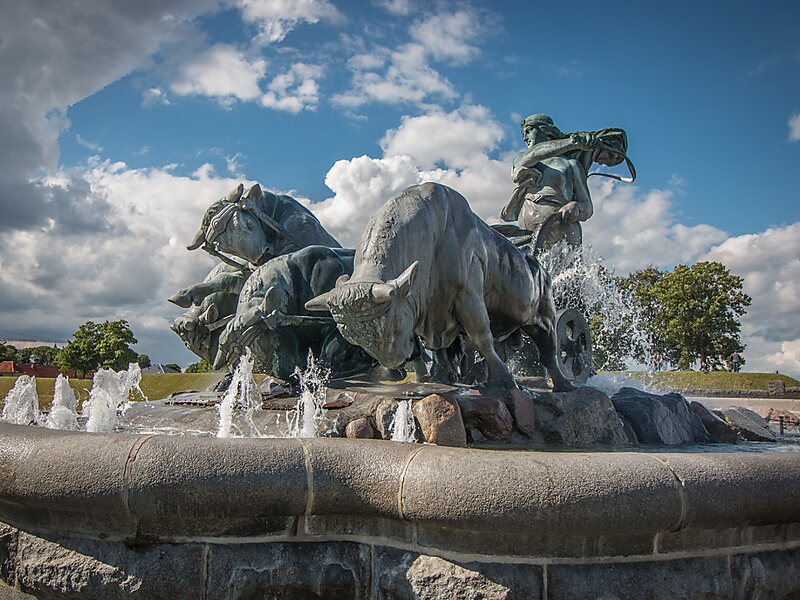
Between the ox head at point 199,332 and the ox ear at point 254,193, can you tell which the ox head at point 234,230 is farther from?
the ox head at point 199,332

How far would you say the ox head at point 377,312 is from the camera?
4.32m

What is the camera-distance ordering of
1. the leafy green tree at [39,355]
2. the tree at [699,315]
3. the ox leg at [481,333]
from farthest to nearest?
the leafy green tree at [39,355], the tree at [699,315], the ox leg at [481,333]

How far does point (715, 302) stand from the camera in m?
40.0

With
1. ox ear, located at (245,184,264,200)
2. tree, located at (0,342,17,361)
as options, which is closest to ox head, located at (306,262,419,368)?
ox ear, located at (245,184,264,200)

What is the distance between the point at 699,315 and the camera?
40281 millimetres

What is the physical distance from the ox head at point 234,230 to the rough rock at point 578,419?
3.55 metres

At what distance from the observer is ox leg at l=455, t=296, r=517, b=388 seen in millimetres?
5262

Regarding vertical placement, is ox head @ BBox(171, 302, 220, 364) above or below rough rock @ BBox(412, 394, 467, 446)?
above

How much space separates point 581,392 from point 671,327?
124 ft

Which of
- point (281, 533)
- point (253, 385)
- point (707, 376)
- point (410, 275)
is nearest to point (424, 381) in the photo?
point (253, 385)

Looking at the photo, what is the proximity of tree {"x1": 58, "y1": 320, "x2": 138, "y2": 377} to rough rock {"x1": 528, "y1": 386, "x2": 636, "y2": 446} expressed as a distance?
46.1m

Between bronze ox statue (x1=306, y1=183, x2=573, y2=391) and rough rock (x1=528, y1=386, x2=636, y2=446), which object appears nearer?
bronze ox statue (x1=306, y1=183, x2=573, y2=391)

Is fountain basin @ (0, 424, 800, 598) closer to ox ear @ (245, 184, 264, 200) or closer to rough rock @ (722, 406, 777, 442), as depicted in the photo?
ox ear @ (245, 184, 264, 200)

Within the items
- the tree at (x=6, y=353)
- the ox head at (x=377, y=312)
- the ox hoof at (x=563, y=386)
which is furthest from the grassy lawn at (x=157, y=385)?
the tree at (x=6, y=353)
